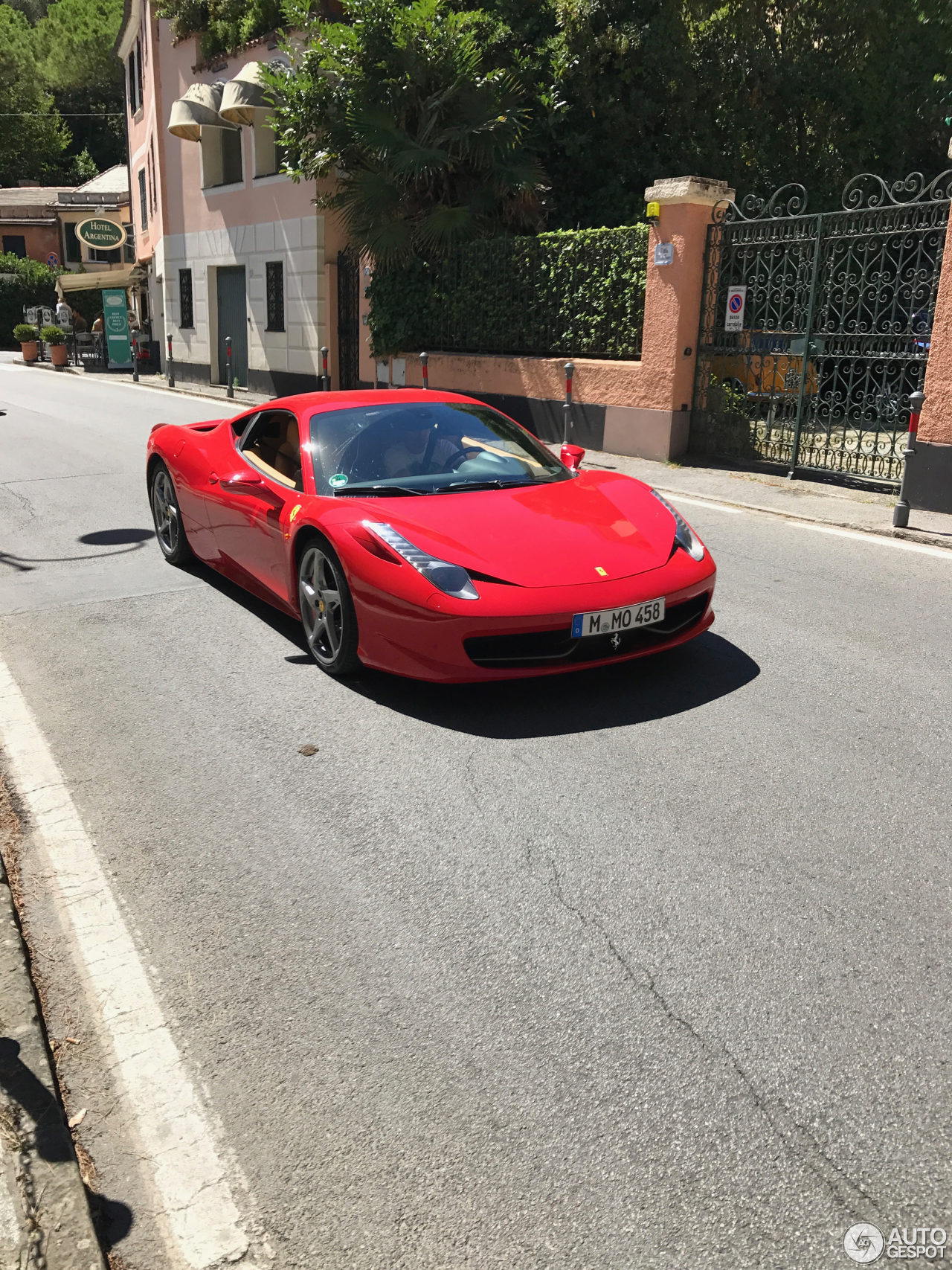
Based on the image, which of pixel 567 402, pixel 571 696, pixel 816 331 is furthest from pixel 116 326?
pixel 571 696

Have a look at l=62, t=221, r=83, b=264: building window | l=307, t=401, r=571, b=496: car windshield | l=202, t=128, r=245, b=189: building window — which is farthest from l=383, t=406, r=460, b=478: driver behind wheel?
l=62, t=221, r=83, b=264: building window

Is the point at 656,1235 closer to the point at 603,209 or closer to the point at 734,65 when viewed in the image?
the point at 603,209

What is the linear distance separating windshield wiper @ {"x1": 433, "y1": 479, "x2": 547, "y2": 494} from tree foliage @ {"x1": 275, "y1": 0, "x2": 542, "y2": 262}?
1242 centimetres

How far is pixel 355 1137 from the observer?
249 cm

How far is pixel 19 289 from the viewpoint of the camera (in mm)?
48375

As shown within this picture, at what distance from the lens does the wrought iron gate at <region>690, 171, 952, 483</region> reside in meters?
10.4

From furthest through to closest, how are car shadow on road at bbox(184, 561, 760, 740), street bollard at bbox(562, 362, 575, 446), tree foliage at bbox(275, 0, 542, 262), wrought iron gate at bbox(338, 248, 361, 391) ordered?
1. wrought iron gate at bbox(338, 248, 361, 391)
2. tree foliage at bbox(275, 0, 542, 262)
3. street bollard at bbox(562, 362, 575, 446)
4. car shadow on road at bbox(184, 561, 760, 740)

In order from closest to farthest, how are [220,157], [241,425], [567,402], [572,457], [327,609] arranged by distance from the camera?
[327,609], [572,457], [241,425], [567,402], [220,157]

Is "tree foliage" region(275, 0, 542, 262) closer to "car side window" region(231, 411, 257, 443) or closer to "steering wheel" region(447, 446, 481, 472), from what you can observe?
"car side window" region(231, 411, 257, 443)

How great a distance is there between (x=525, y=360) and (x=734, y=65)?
1021cm

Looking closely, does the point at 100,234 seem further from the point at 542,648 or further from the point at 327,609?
the point at 542,648

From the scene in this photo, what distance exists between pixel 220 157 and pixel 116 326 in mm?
7044

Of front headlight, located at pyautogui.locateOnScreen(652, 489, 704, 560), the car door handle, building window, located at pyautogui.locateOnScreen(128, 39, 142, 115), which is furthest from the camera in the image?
building window, located at pyautogui.locateOnScreen(128, 39, 142, 115)

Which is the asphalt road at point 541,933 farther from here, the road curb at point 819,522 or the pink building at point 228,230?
the pink building at point 228,230
